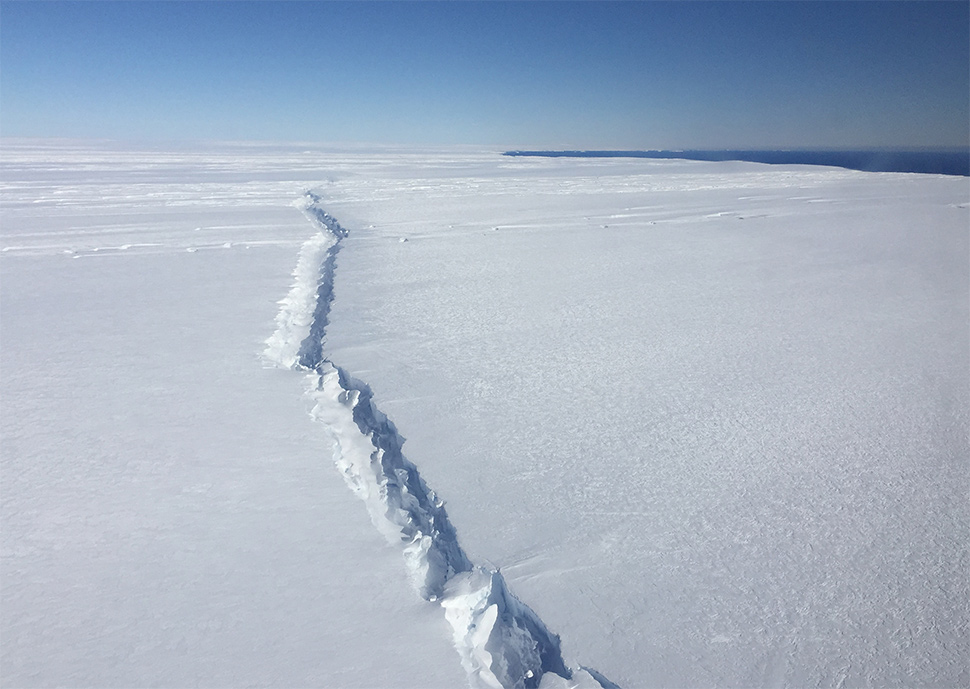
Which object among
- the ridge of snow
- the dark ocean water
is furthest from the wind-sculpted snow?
the dark ocean water

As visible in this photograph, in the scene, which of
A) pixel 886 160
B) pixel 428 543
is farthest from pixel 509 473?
pixel 886 160

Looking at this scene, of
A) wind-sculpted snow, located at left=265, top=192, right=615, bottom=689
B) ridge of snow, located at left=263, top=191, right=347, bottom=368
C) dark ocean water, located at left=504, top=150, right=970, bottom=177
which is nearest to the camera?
wind-sculpted snow, located at left=265, top=192, right=615, bottom=689

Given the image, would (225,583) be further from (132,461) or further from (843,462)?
(843,462)

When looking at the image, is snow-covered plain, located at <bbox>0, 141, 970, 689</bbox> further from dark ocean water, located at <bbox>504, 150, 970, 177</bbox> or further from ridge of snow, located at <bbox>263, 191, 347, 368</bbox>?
dark ocean water, located at <bbox>504, 150, 970, 177</bbox>

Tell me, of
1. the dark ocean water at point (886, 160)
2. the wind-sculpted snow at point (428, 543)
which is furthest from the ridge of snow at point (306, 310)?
the dark ocean water at point (886, 160)

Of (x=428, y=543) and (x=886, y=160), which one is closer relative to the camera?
(x=428, y=543)

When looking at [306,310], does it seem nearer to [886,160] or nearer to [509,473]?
[509,473]
